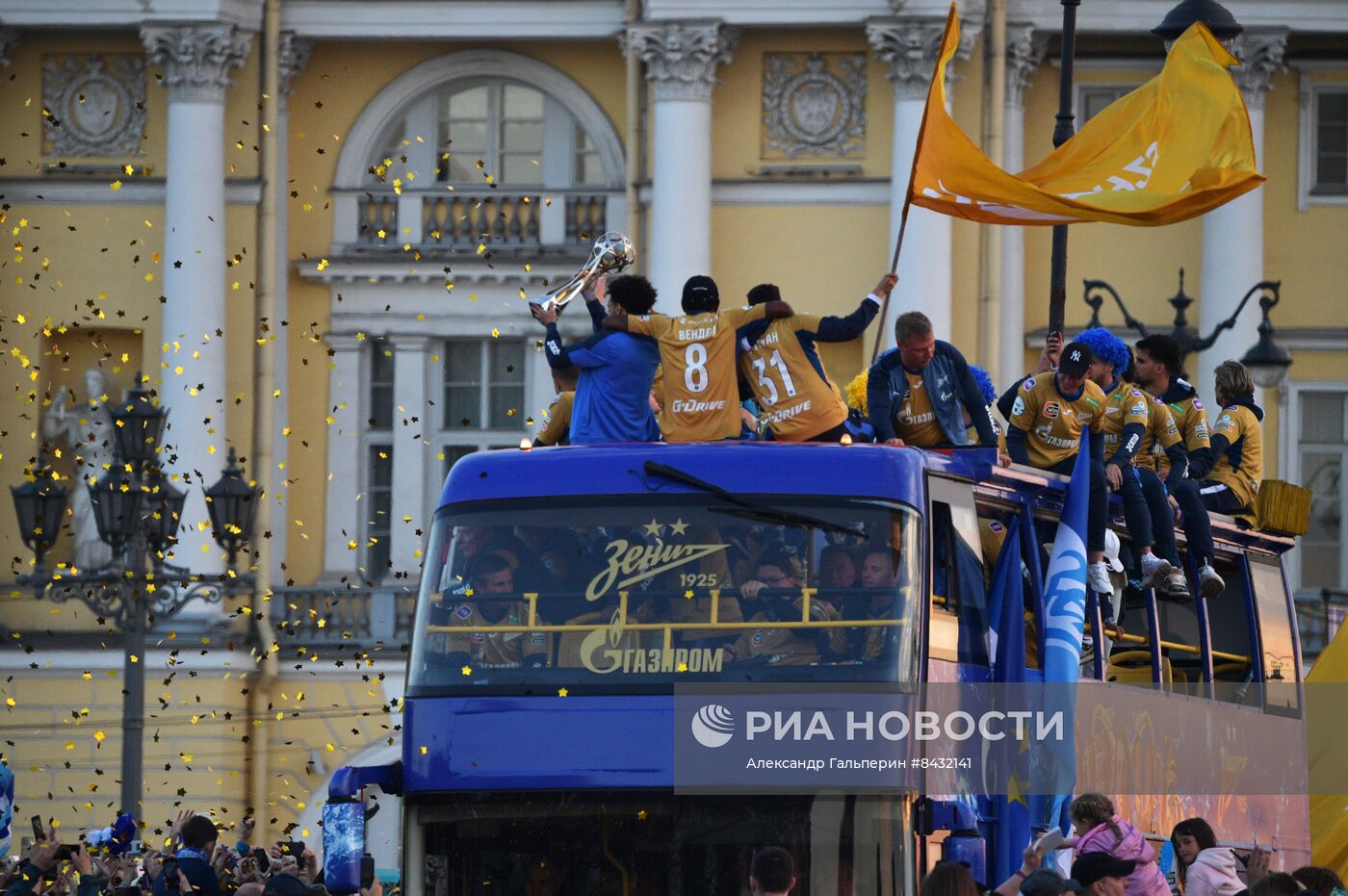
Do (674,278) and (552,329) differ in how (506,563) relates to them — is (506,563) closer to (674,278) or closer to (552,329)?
(552,329)

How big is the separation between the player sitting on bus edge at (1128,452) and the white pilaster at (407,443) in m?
20.7

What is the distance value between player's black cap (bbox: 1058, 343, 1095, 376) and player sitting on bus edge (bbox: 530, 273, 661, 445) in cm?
207

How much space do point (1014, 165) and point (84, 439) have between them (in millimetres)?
10115

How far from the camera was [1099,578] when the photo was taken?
1614cm

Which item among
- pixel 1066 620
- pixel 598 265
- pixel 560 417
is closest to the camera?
pixel 1066 620

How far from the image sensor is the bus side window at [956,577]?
576 inches

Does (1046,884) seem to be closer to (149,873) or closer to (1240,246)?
(149,873)

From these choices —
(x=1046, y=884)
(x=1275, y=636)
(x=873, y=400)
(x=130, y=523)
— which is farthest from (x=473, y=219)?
(x=1046, y=884)

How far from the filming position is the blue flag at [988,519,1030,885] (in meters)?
14.8

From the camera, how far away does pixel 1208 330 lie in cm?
3631

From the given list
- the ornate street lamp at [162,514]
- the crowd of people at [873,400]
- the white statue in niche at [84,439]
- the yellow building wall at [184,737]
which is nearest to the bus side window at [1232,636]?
the crowd of people at [873,400]

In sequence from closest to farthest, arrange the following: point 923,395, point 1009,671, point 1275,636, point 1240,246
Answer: point 1009,671 → point 923,395 → point 1275,636 → point 1240,246

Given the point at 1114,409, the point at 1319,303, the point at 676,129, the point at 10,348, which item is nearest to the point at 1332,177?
the point at 1319,303

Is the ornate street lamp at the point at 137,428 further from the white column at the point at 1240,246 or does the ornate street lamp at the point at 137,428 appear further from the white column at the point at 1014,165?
the white column at the point at 1240,246
